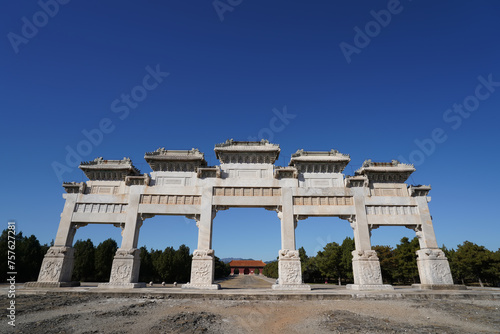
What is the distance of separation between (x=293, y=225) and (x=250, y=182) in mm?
4533

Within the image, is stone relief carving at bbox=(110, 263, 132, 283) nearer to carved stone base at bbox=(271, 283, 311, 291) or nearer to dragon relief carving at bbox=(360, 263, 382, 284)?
carved stone base at bbox=(271, 283, 311, 291)

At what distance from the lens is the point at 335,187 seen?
62.1 feet

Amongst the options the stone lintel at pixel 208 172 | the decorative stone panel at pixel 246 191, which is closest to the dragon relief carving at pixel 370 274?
the decorative stone panel at pixel 246 191

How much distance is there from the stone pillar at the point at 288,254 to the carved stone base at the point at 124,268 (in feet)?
32.0

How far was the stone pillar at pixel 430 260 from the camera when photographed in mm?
16984

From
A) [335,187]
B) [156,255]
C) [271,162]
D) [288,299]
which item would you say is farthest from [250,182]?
[156,255]

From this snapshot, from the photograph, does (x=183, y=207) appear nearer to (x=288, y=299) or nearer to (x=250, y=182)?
(x=250, y=182)

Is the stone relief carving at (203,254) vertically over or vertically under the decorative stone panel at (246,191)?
under

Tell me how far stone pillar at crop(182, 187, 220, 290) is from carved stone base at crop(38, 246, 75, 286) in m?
8.78

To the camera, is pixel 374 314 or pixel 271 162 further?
pixel 271 162

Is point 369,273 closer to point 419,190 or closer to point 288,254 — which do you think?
point 288,254

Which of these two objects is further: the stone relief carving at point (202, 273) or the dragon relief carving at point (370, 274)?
the dragon relief carving at point (370, 274)

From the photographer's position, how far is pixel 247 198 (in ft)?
60.8

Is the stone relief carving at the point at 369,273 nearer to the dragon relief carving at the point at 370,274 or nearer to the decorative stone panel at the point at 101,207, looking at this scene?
the dragon relief carving at the point at 370,274
